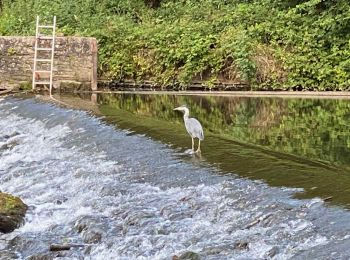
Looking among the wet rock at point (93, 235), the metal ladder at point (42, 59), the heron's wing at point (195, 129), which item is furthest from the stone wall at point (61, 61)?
the wet rock at point (93, 235)

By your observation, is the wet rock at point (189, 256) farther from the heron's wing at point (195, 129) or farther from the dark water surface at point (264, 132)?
the heron's wing at point (195, 129)

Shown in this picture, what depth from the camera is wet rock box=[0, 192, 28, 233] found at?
8.75 meters

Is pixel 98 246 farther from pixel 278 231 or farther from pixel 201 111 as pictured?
pixel 201 111

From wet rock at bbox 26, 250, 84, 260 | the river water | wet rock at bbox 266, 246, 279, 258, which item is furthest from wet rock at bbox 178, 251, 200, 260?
wet rock at bbox 26, 250, 84, 260

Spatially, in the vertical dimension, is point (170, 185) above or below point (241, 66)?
below

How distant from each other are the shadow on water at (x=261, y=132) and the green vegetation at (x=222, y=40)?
97.7 inches

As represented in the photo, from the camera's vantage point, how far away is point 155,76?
964 inches

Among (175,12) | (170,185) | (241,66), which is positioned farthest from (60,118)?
(175,12)

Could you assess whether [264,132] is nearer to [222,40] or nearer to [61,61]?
[222,40]

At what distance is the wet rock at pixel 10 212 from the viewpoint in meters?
8.75

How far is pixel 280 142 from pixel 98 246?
5.75 metres

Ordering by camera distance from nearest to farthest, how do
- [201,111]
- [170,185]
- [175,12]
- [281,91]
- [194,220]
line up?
1. [194,220]
2. [170,185]
3. [201,111]
4. [281,91]
5. [175,12]

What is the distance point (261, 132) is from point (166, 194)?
4891 mm

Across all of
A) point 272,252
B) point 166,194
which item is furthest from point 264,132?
point 272,252
